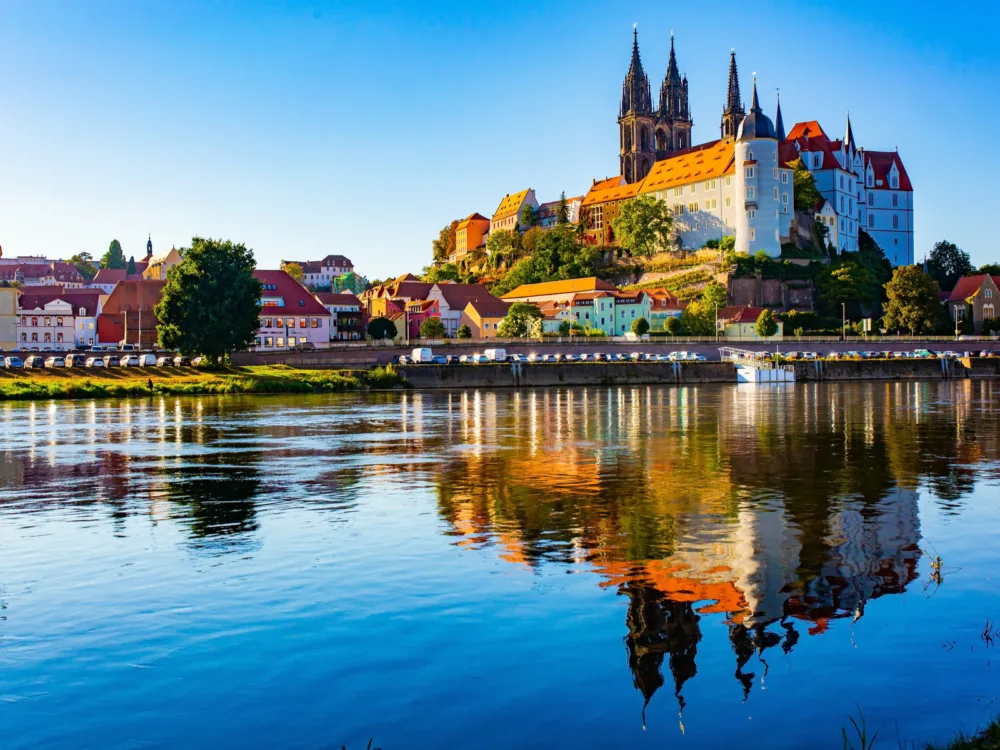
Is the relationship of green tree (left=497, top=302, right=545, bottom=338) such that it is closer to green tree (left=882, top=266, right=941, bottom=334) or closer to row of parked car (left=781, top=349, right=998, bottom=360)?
row of parked car (left=781, top=349, right=998, bottom=360)

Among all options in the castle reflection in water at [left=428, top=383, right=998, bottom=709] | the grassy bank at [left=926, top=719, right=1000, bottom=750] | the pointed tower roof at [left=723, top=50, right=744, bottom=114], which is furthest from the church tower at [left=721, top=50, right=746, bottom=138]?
the grassy bank at [left=926, top=719, right=1000, bottom=750]

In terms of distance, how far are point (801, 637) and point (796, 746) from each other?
134 inches

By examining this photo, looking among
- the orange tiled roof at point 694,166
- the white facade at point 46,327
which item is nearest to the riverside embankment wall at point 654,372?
the orange tiled roof at point 694,166

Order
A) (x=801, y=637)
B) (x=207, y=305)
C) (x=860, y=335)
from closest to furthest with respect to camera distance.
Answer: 1. (x=801, y=637)
2. (x=207, y=305)
3. (x=860, y=335)

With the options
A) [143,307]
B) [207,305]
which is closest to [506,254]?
[143,307]

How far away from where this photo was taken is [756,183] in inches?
5881

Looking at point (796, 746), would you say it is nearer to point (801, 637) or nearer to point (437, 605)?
point (801, 637)

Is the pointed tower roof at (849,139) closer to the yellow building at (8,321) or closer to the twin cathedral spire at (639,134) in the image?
the twin cathedral spire at (639,134)

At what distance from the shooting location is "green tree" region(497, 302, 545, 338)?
137 m

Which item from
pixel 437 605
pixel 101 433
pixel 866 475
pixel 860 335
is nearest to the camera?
pixel 437 605

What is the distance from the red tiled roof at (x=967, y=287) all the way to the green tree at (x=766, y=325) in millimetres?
35501

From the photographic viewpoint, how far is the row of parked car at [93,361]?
90.8 metres

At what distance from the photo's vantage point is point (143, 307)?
439 ft

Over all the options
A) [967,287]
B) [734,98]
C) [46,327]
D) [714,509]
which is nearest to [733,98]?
[734,98]
